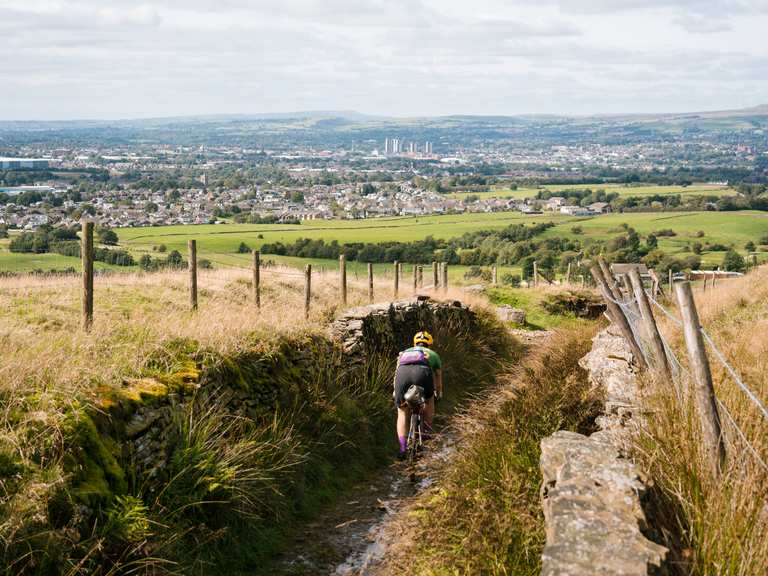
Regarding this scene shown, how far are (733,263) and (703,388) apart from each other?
196 ft

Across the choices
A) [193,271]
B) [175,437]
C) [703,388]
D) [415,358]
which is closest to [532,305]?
[193,271]

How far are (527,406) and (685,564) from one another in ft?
13.4

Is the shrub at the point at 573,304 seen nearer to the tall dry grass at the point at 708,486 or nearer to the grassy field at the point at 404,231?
the grassy field at the point at 404,231

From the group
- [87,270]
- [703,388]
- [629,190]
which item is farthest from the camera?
[629,190]

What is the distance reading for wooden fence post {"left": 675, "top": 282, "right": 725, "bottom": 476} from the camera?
522 centimetres

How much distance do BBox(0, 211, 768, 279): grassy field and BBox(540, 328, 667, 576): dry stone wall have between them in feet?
84.0

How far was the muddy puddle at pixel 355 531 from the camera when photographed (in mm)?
7684

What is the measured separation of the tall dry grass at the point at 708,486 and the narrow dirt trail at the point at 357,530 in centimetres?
241

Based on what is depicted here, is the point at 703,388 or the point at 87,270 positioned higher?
the point at 87,270

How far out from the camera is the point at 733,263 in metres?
60.0

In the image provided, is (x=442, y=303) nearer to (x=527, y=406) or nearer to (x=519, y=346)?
(x=519, y=346)

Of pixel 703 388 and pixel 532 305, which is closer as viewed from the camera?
pixel 703 388

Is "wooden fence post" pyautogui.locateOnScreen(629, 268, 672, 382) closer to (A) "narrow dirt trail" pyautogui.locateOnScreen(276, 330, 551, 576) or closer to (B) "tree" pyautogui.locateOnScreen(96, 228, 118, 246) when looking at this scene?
(A) "narrow dirt trail" pyautogui.locateOnScreen(276, 330, 551, 576)

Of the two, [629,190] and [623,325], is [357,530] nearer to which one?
[623,325]
